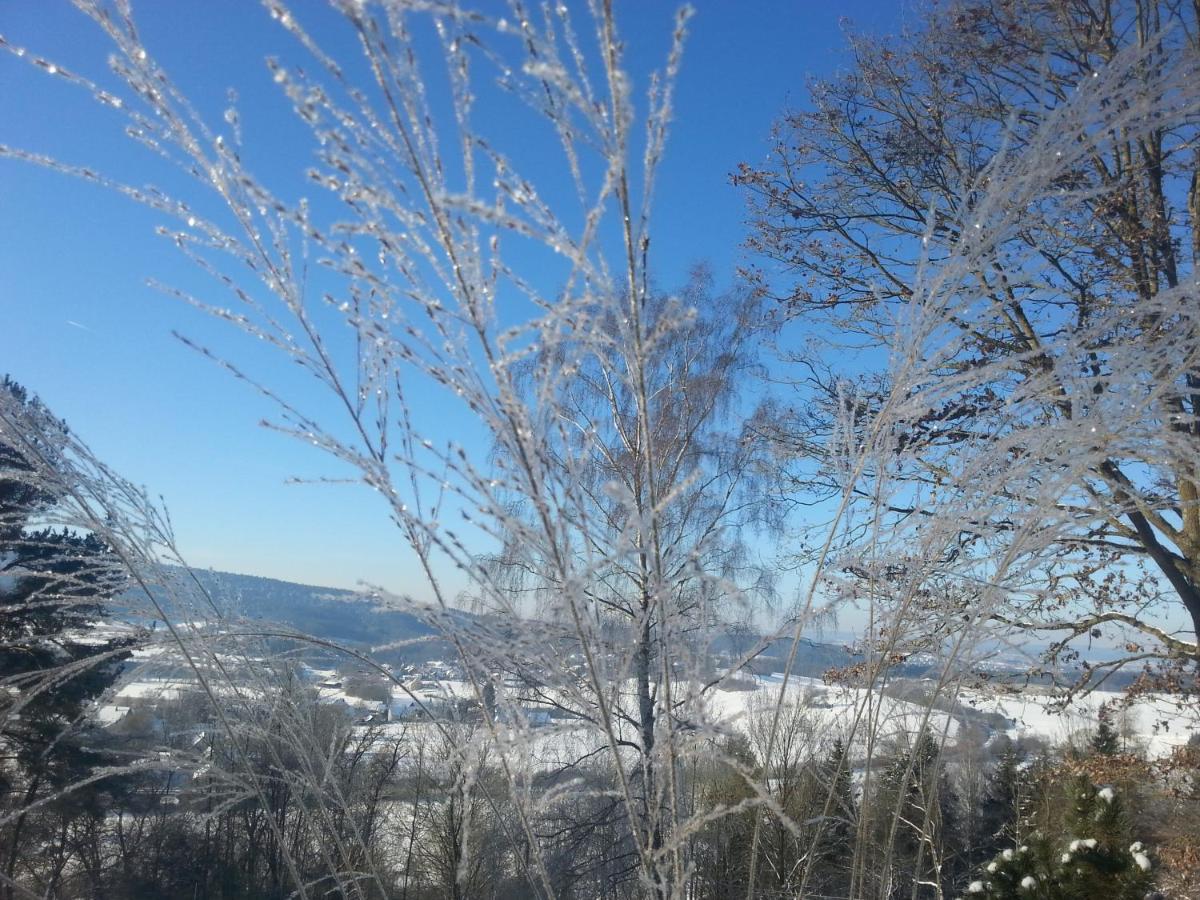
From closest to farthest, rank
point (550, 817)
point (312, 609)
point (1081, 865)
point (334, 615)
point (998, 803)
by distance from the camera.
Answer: point (334, 615) < point (312, 609) < point (550, 817) < point (1081, 865) < point (998, 803)

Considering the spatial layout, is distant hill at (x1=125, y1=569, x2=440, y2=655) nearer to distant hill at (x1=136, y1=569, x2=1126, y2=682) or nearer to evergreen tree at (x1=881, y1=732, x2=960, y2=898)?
distant hill at (x1=136, y1=569, x2=1126, y2=682)

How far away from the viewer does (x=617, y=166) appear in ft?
2.61

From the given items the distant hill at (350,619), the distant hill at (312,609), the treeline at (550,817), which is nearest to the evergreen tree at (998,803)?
the treeline at (550,817)

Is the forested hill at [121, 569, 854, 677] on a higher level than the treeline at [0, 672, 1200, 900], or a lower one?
higher

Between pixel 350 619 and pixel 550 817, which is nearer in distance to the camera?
pixel 350 619

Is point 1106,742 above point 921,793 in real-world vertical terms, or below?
below

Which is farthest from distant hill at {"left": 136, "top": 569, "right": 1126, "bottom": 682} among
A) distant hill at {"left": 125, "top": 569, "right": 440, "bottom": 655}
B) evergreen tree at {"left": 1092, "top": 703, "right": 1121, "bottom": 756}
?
evergreen tree at {"left": 1092, "top": 703, "right": 1121, "bottom": 756}

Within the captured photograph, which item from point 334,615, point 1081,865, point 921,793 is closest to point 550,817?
point 921,793

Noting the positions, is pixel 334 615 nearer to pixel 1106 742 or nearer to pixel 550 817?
pixel 550 817

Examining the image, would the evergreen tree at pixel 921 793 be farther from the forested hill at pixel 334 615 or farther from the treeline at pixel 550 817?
→ the forested hill at pixel 334 615

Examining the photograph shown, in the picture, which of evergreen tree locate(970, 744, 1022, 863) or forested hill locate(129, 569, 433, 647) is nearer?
forested hill locate(129, 569, 433, 647)

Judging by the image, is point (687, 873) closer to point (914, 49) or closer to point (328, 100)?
point (328, 100)

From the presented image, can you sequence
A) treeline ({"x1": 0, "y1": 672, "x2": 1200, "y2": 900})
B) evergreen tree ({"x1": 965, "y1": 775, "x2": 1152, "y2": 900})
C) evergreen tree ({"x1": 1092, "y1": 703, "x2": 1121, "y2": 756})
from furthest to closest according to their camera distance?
evergreen tree ({"x1": 1092, "y1": 703, "x2": 1121, "y2": 756}), evergreen tree ({"x1": 965, "y1": 775, "x2": 1152, "y2": 900}), treeline ({"x1": 0, "y1": 672, "x2": 1200, "y2": 900})

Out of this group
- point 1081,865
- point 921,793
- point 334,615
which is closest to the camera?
point 334,615
